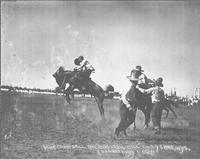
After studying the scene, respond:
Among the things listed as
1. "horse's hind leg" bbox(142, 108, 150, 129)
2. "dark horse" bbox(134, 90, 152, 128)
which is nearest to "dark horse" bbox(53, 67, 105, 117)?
"dark horse" bbox(134, 90, 152, 128)

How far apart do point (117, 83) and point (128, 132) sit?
98 centimetres

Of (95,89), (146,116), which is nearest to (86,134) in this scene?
→ (95,89)

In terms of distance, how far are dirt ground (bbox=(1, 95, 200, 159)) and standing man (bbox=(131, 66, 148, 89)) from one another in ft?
1.80

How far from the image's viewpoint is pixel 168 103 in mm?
9078

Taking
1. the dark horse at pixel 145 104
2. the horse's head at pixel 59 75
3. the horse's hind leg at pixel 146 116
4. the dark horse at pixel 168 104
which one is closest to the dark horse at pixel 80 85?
the horse's head at pixel 59 75

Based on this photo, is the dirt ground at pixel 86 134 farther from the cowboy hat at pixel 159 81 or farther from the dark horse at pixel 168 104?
the cowboy hat at pixel 159 81

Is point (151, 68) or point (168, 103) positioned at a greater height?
point (151, 68)

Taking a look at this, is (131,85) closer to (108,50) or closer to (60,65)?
(108,50)

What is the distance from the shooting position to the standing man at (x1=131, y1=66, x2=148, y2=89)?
9.07 m

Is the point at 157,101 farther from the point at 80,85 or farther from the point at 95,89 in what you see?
the point at 80,85

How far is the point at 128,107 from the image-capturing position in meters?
9.08

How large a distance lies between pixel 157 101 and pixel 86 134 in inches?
60.3

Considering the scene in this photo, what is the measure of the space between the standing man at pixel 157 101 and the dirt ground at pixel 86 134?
0.13 metres

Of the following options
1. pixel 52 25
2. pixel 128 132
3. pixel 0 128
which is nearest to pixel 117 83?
pixel 128 132
